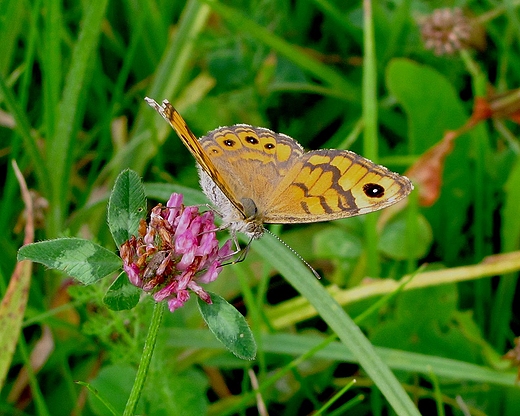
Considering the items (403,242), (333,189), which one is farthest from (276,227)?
(333,189)

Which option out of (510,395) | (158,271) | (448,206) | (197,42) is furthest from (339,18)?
(158,271)

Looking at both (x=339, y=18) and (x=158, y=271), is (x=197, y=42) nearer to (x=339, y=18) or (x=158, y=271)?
(x=339, y=18)

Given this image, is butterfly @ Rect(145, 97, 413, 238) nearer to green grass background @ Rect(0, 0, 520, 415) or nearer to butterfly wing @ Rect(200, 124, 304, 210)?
butterfly wing @ Rect(200, 124, 304, 210)

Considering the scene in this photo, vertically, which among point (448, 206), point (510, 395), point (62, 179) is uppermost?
point (62, 179)

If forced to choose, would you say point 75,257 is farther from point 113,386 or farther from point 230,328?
point 113,386

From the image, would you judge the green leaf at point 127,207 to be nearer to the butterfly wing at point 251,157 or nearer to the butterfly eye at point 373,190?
the butterfly wing at point 251,157

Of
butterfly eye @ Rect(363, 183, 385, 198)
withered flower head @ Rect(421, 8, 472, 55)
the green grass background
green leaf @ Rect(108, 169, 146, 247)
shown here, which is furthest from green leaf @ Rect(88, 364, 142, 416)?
withered flower head @ Rect(421, 8, 472, 55)

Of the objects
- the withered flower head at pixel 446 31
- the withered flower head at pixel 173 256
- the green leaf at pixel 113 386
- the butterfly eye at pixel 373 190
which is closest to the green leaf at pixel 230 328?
the withered flower head at pixel 173 256
